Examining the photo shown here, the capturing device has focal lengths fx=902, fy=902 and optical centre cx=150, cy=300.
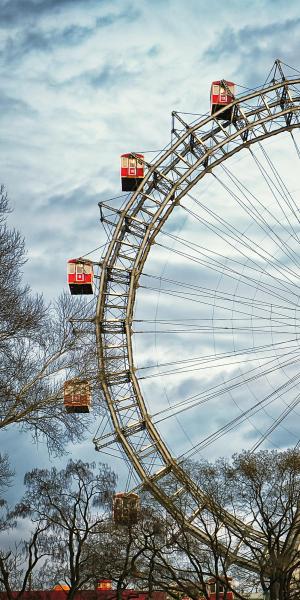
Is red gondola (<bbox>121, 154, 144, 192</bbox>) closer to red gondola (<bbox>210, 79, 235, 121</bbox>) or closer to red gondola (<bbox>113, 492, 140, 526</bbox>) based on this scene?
red gondola (<bbox>210, 79, 235, 121</bbox>)

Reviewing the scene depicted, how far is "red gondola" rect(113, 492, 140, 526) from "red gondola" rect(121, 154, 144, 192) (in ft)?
47.1

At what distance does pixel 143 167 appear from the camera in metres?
43.1

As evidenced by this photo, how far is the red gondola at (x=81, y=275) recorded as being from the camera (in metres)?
41.7

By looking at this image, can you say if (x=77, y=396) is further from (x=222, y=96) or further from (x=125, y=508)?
(x=222, y=96)

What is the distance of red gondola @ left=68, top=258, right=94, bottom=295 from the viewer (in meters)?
41.7

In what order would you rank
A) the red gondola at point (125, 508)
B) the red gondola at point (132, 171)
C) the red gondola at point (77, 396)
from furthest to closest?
the red gondola at point (132, 171) < the red gondola at point (125, 508) < the red gondola at point (77, 396)

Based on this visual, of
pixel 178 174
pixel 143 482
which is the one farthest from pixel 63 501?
pixel 178 174

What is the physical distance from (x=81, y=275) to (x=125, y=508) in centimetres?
1074

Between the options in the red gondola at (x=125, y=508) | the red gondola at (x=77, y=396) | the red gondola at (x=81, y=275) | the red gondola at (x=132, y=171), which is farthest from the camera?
the red gondola at (x=132, y=171)

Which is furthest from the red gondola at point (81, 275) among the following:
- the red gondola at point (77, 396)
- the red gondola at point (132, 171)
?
the red gondola at point (77, 396)

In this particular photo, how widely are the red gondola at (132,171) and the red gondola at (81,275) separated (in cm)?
424

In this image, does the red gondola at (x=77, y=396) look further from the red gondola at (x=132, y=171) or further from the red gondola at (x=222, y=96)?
the red gondola at (x=222, y=96)

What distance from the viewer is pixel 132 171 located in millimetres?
43062

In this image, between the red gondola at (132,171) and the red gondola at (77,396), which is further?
the red gondola at (132,171)
